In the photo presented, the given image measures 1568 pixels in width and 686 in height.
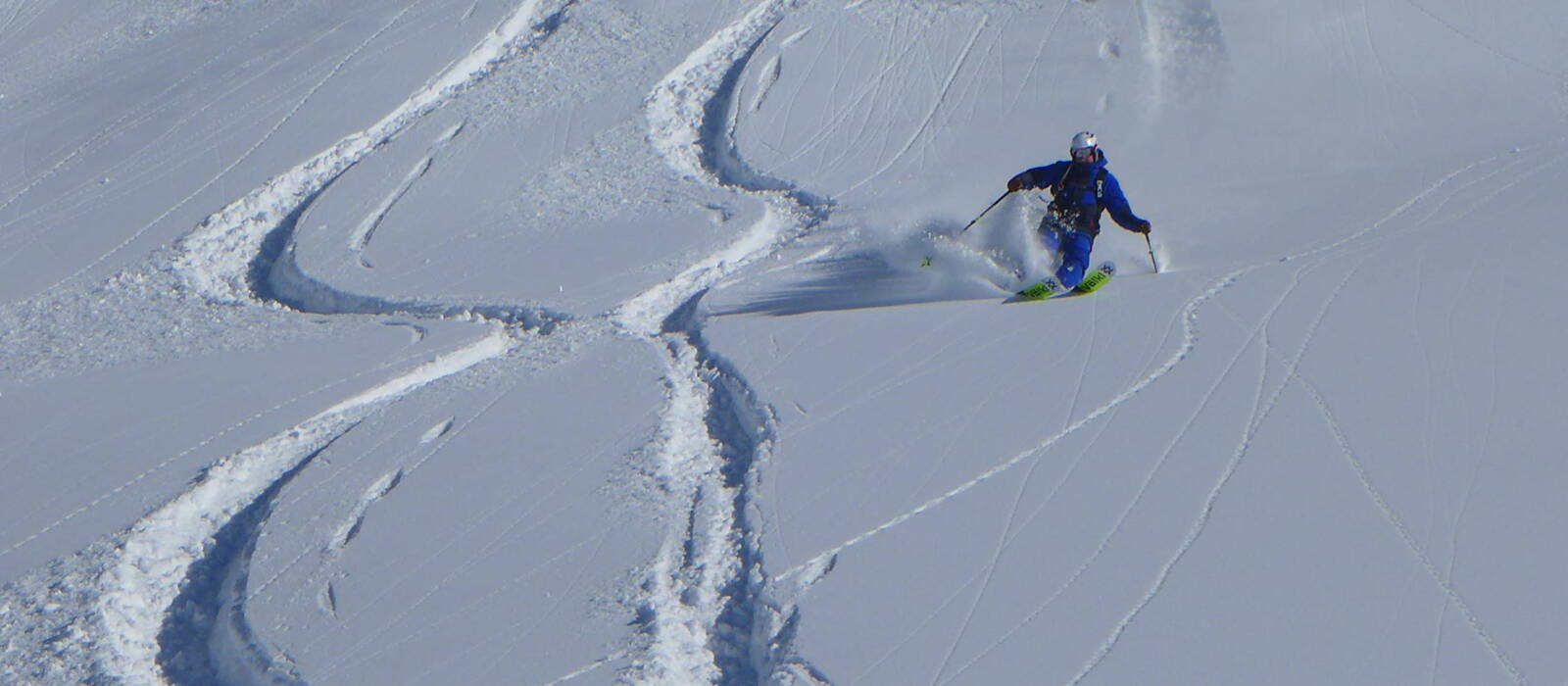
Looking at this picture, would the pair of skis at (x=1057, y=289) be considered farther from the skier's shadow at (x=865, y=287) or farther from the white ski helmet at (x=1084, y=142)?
the white ski helmet at (x=1084, y=142)

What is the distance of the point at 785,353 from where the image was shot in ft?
23.6

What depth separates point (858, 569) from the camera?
525 centimetres

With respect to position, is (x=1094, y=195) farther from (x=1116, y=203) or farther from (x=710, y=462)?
(x=710, y=462)

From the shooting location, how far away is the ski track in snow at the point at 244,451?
17.4 ft

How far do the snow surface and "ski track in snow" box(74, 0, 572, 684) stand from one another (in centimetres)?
3

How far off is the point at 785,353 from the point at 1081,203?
2.21 metres

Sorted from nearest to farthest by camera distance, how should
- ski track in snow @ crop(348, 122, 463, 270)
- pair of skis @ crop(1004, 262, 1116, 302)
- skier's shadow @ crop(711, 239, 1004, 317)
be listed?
1. pair of skis @ crop(1004, 262, 1116, 302)
2. skier's shadow @ crop(711, 239, 1004, 317)
3. ski track in snow @ crop(348, 122, 463, 270)

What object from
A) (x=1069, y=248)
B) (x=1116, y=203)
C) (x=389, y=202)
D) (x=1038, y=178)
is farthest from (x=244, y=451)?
(x=1116, y=203)

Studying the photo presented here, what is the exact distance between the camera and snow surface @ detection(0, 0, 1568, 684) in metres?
5.04

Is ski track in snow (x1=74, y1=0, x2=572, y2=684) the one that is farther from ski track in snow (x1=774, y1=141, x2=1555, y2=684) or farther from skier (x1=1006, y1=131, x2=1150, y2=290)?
skier (x1=1006, y1=131, x2=1150, y2=290)

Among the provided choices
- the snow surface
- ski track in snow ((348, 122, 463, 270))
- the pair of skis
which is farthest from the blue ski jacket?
ski track in snow ((348, 122, 463, 270))

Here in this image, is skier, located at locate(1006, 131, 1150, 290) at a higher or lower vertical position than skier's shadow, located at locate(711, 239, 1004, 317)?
higher

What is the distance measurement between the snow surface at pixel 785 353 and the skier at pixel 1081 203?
24cm

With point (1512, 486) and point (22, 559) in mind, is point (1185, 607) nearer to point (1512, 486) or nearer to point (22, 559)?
point (1512, 486)
